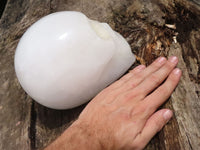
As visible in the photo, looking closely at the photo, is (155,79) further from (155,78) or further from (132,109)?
(132,109)

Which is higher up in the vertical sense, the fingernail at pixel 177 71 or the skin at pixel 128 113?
the fingernail at pixel 177 71

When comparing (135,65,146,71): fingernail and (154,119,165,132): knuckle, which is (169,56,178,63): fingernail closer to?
(135,65,146,71): fingernail

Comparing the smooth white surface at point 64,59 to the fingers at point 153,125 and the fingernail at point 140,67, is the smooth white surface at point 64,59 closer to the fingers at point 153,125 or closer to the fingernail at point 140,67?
the fingernail at point 140,67

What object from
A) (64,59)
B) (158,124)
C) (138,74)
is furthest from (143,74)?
(64,59)

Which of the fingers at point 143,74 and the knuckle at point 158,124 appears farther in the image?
the fingers at point 143,74

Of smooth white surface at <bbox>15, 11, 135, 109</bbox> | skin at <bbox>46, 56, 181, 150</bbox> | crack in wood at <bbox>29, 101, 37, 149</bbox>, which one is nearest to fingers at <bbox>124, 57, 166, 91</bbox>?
skin at <bbox>46, 56, 181, 150</bbox>

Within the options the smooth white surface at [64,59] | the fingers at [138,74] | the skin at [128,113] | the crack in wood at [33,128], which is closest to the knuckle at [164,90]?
the skin at [128,113]
